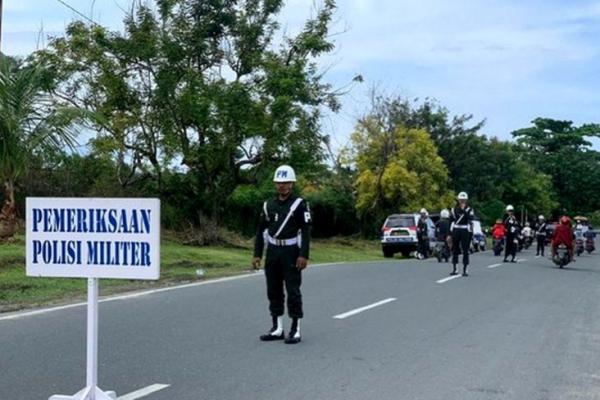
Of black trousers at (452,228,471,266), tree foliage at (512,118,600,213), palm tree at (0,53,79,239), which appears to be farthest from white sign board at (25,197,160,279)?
tree foliage at (512,118,600,213)

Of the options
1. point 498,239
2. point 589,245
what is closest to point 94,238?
point 498,239

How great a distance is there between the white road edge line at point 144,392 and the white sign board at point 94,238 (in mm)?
1266

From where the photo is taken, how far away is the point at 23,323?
10188 millimetres

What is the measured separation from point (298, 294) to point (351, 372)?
1609 millimetres

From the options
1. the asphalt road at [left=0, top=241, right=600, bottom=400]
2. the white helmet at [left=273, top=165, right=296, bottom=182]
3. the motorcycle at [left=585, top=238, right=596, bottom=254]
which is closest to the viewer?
the asphalt road at [left=0, top=241, right=600, bottom=400]

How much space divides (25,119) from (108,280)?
3.73 meters

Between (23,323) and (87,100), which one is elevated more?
(87,100)

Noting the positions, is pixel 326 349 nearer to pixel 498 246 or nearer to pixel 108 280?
pixel 108 280

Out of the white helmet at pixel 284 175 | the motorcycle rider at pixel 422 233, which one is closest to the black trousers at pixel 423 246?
the motorcycle rider at pixel 422 233

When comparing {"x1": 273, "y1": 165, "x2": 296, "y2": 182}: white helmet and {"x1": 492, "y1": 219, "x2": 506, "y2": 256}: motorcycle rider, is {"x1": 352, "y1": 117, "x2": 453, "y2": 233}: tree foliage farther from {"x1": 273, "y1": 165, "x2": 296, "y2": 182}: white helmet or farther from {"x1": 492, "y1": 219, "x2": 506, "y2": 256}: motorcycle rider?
{"x1": 273, "y1": 165, "x2": 296, "y2": 182}: white helmet

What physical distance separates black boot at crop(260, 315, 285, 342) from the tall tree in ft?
56.6

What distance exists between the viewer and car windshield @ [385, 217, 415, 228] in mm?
32250

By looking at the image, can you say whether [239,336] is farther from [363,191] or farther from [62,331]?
[363,191]

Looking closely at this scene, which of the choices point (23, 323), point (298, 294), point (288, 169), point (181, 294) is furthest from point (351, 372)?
point (181, 294)
